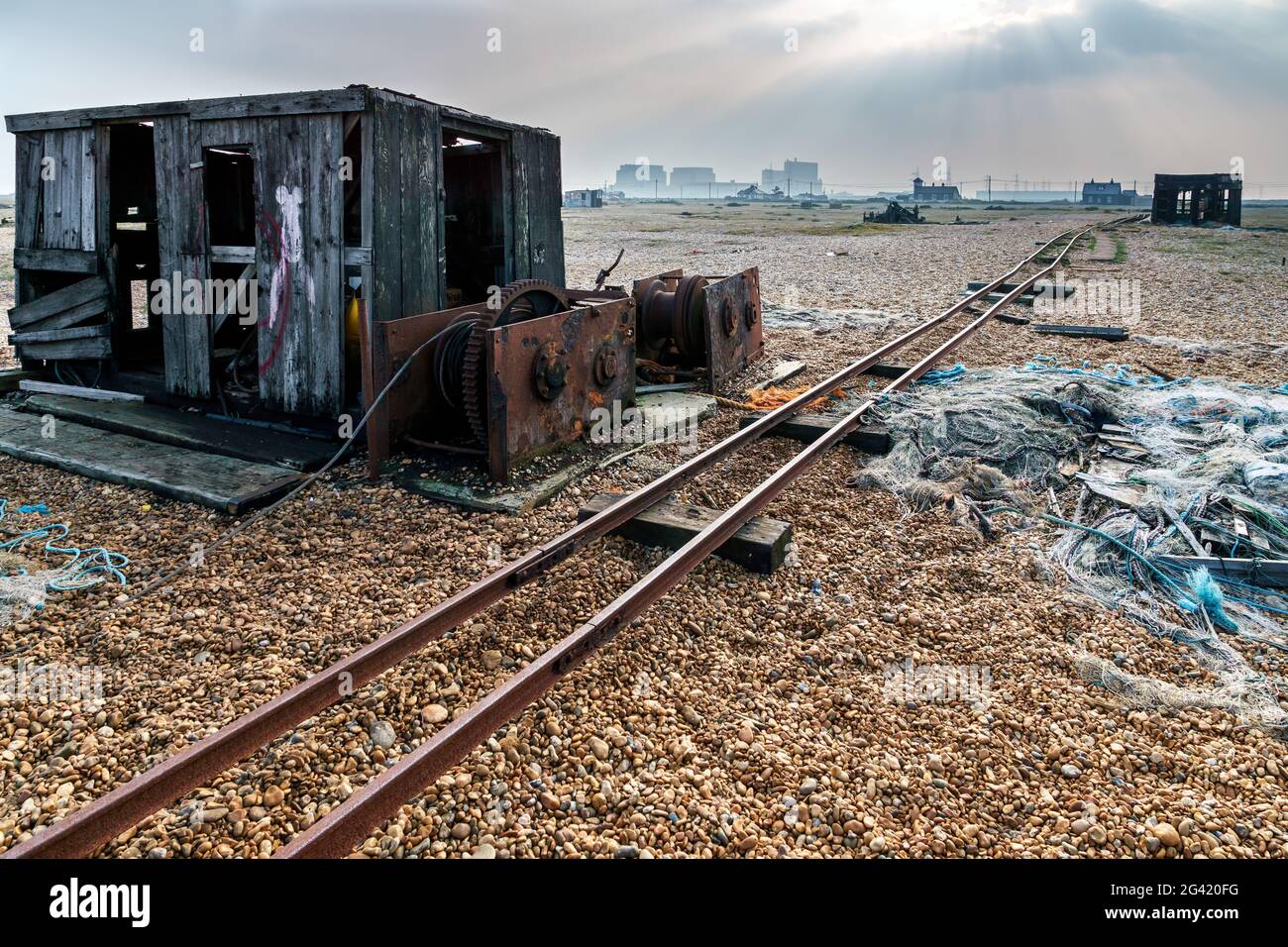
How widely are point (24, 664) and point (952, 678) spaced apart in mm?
4475

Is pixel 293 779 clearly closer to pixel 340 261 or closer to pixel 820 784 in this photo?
pixel 820 784

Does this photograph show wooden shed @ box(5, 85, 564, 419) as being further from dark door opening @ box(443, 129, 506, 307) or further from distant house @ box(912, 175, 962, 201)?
distant house @ box(912, 175, 962, 201)

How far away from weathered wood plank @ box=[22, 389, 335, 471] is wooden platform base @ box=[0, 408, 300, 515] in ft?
0.39

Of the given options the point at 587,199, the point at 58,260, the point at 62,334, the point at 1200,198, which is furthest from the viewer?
the point at 587,199

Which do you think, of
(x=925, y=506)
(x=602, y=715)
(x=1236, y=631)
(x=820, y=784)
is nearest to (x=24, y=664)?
(x=602, y=715)

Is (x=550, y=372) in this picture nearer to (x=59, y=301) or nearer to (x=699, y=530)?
(x=699, y=530)

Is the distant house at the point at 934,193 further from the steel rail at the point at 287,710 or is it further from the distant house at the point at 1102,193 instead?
the steel rail at the point at 287,710

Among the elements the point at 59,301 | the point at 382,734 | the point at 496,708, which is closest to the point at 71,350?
the point at 59,301

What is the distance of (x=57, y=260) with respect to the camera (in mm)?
9797

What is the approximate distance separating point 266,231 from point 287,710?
6116mm

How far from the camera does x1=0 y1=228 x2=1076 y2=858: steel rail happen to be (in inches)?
106

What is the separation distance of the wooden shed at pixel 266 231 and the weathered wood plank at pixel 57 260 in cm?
2

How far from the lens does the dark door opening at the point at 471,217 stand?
35.0ft

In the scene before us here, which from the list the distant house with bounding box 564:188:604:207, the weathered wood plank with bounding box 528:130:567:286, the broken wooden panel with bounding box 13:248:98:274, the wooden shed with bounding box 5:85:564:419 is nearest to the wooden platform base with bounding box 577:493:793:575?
the wooden shed with bounding box 5:85:564:419
